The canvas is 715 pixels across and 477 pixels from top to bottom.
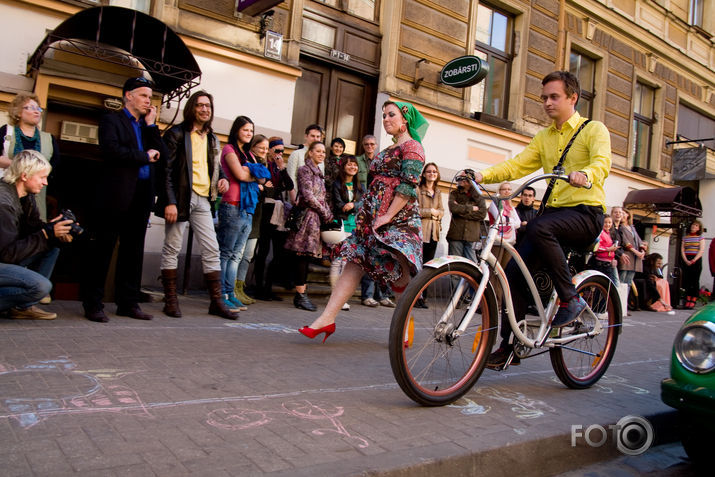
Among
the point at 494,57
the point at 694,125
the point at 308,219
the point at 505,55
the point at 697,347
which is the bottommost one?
the point at 697,347

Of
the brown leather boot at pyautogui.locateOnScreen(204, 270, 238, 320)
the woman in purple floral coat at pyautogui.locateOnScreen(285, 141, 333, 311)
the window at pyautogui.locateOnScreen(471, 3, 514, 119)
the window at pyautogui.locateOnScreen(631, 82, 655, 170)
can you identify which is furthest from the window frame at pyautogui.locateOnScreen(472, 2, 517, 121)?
the brown leather boot at pyautogui.locateOnScreen(204, 270, 238, 320)

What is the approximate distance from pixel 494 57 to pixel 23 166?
1060 cm

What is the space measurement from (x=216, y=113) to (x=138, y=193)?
3.25m

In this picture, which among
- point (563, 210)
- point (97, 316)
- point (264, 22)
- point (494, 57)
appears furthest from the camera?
point (494, 57)

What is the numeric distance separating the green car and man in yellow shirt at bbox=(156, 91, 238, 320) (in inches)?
156

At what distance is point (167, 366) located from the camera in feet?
12.6

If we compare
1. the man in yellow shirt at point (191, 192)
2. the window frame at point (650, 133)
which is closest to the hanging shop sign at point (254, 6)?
the man in yellow shirt at point (191, 192)

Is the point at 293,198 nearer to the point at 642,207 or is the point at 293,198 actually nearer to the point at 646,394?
the point at 646,394

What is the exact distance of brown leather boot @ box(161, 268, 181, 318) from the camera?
5.73 m

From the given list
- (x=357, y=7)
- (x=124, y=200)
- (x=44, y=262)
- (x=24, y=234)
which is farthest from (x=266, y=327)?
(x=357, y=7)

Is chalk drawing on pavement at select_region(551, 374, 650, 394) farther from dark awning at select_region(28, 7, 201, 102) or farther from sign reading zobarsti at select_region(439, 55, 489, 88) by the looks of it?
sign reading zobarsti at select_region(439, 55, 489, 88)

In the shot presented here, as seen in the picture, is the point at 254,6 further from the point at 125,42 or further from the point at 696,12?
the point at 696,12

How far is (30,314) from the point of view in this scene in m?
4.91

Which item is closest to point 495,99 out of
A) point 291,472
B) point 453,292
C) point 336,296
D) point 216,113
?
point 216,113
